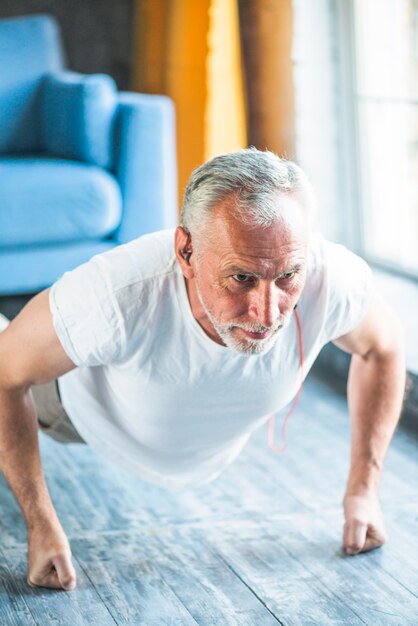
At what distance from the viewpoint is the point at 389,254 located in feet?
12.2

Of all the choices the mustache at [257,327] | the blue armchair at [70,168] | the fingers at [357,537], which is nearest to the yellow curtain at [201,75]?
the blue armchair at [70,168]

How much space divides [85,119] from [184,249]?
2.14 metres

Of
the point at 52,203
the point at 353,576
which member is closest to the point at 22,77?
the point at 52,203

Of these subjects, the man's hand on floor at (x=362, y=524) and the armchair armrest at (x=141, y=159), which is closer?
the man's hand on floor at (x=362, y=524)

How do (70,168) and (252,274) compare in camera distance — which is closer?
(252,274)

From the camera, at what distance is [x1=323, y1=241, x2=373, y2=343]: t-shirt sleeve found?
1.86 m

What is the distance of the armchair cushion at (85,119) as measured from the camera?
12.2 ft

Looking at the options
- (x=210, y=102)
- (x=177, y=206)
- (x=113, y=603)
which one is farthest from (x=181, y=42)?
(x=113, y=603)

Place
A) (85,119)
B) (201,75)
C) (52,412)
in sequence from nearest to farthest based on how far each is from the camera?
(52,412)
(85,119)
(201,75)

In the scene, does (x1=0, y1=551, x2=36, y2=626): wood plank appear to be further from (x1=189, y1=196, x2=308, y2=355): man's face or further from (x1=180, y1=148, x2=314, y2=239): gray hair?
(x1=180, y1=148, x2=314, y2=239): gray hair

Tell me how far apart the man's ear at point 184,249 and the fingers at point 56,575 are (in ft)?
1.89

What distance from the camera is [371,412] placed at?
2055mm

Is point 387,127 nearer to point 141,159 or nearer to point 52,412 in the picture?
point 141,159

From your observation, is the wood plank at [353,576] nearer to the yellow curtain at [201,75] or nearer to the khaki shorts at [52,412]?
the khaki shorts at [52,412]
